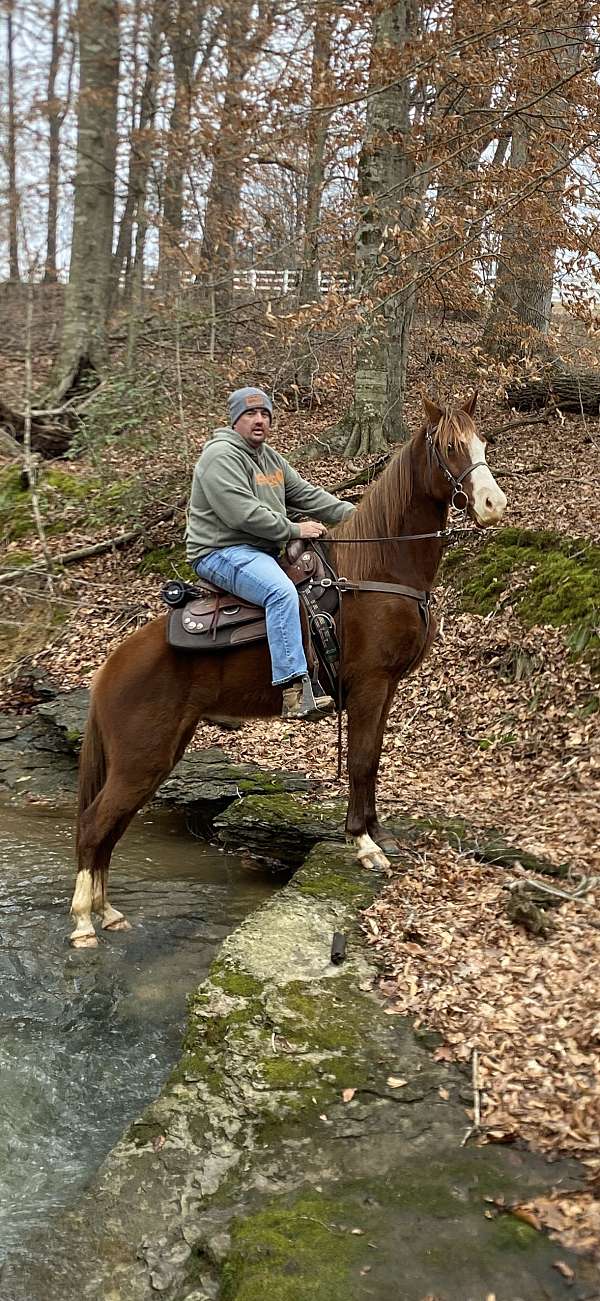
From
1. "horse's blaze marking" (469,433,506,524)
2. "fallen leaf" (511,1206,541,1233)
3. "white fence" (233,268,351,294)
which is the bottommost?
"fallen leaf" (511,1206,541,1233)

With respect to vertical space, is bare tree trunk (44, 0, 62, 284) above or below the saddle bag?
above

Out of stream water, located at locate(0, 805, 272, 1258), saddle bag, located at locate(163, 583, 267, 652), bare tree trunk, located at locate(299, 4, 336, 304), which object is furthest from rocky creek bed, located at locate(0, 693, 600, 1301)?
bare tree trunk, located at locate(299, 4, 336, 304)

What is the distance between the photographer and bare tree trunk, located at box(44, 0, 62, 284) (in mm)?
18250

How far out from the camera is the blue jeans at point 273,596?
575cm

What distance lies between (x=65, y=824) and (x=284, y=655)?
3.66 metres

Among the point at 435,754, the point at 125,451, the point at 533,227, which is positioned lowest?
the point at 435,754

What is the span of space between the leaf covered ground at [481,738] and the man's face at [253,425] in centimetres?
299

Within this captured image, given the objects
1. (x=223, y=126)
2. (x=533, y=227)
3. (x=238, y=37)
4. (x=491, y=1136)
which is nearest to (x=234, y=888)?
(x=491, y=1136)

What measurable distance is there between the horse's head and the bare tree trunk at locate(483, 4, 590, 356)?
341 centimetres

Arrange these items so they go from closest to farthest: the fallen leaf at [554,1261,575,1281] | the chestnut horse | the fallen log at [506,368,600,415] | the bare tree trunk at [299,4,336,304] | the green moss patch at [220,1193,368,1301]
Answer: the fallen leaf at [554,1261,575,1281], the green moss patch at [220,1193,368,1301], the chestnut horse, the bare tree trunk at [299,4,336,304], the fallen log at [506,368,600,415]

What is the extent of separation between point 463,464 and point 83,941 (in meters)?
3.84

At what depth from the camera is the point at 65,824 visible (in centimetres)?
837

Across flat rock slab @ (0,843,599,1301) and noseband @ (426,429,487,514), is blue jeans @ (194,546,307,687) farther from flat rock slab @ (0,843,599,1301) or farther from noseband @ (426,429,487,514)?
flat rock slab @ (0,843,599,1301)

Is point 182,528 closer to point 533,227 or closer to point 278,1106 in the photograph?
point 533,227
